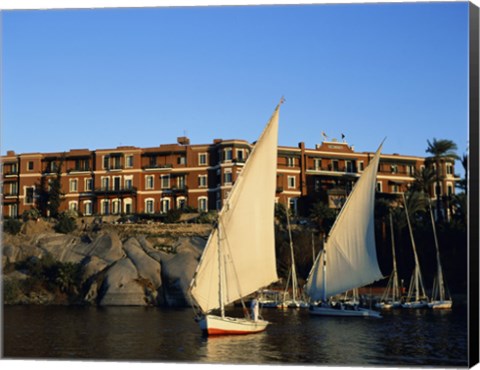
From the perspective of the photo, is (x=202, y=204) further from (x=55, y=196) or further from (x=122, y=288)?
(x=122, y=288)

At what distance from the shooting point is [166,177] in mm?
53938

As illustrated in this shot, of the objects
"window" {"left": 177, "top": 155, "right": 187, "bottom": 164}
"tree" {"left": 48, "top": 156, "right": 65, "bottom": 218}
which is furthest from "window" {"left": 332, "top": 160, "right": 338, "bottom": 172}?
"tree" {"left": 48, "top": 156, "right": 65, "bottom": 218}

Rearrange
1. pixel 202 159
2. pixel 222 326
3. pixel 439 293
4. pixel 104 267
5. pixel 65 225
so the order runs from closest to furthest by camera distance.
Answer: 1. pixel 222 326
2. pixel 439 293
3. pixel 104 267
4. pixel 65 225
5. pixel 202 159

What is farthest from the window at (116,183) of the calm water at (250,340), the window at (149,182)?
the calm water at (250,340)

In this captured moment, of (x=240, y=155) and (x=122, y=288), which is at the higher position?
(x=240, y=155)

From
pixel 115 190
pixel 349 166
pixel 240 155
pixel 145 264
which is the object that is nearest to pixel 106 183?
pixel 115 190

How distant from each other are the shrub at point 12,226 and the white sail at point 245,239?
87.5 ft

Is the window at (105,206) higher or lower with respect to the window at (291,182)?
lower

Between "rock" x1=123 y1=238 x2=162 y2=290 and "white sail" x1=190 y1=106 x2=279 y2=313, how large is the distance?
749 inches

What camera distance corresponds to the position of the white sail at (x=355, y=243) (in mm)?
30734

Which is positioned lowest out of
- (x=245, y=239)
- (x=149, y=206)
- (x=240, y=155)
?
(x=245, y=239)

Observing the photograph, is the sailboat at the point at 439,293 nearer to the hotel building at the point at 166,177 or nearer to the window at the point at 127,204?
the hotel building at the point at 166,177

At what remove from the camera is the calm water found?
63.5 feet

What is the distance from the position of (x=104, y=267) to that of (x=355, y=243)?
1653 centimetres
